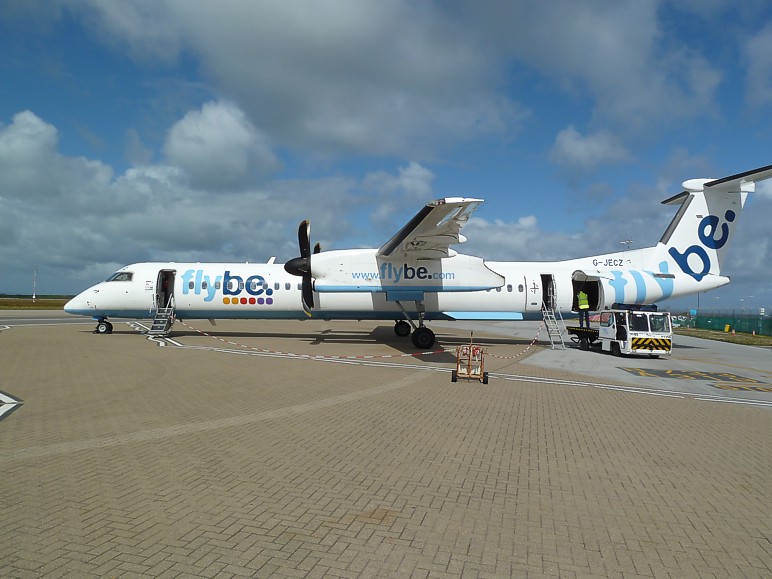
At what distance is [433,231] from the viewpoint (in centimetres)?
1519

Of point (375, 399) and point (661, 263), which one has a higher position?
point (661, 263)

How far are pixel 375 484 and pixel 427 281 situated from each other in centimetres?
1291

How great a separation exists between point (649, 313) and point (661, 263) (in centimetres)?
437

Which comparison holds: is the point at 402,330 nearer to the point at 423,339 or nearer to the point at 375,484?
the point at 423,339

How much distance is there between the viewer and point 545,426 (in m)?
7.27

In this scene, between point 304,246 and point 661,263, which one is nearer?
point 304,246

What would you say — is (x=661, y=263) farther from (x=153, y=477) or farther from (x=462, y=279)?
(x=153, y=477)

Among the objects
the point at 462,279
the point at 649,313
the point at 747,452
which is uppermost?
the point at 462,279

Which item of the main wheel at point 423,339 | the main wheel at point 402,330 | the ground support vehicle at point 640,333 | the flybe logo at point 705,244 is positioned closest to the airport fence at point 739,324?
the flybe logo at point 705,244

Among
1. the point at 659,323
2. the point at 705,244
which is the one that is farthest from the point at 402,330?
the point at 705,244

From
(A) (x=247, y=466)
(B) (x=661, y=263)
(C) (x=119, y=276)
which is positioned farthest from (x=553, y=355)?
(C) (x=119, y=276)

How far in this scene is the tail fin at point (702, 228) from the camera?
62.3 feet

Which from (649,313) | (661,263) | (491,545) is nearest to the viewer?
(491,545)

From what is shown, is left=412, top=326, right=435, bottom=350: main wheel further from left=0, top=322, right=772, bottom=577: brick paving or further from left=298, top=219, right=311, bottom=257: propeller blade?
left=0, top=322, right=772, bottom=577: brick paving
